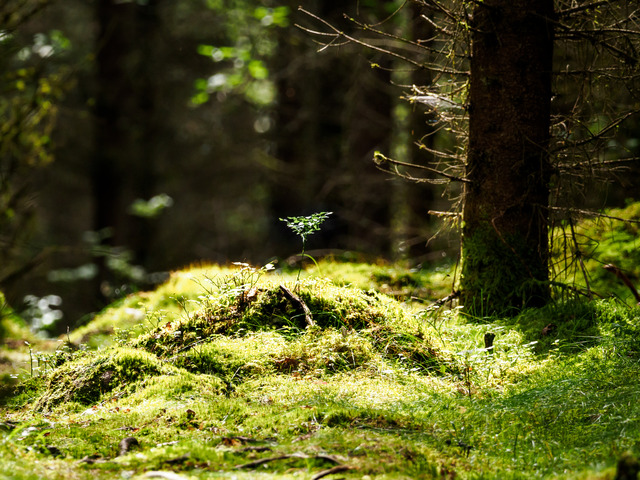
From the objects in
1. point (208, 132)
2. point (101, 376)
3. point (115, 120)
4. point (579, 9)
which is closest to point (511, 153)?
point (579, 9)

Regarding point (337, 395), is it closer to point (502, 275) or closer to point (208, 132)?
point (502, 275)

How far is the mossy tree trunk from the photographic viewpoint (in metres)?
5.01

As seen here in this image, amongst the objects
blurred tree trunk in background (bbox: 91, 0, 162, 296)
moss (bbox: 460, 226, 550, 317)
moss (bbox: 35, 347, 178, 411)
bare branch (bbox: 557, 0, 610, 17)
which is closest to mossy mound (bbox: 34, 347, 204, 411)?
moss (bbox: 35, 347, 178, 411)

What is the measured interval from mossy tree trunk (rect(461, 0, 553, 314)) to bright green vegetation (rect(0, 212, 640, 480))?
1.37ft

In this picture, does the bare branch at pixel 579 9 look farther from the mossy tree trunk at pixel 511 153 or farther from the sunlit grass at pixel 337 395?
the sunlit grass at pixel 337 395

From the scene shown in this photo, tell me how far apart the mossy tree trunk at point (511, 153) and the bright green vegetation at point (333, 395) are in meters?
0.42

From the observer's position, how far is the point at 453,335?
4496mm

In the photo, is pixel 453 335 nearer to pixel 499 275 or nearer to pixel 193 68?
pixel 499 275

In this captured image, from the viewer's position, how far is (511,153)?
5.05 meters

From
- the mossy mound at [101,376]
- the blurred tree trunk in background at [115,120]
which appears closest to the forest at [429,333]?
the mossy mound at [101,376]

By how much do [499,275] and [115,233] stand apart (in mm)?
12650

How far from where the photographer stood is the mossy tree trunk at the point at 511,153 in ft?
16.4

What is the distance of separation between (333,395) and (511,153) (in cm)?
290

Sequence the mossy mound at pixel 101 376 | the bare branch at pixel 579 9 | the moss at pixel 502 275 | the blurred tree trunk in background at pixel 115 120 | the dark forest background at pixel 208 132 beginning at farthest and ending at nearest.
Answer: the blurred tree trunk in background at pixel 115 120
the dark forest background at pixel 208 132
the moss at pixel 502 275
the bare branch at pixel 579 9
the mossy mound at pixel 101 376
